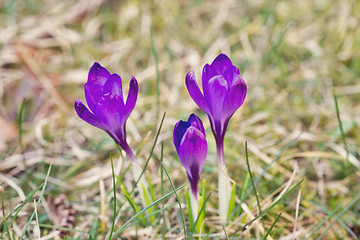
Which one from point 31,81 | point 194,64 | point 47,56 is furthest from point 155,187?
point 47,56

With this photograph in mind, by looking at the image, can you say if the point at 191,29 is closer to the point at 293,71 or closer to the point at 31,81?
the point at 293,71

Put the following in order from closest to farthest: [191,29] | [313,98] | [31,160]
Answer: [31,160], [313,98], [191,29]

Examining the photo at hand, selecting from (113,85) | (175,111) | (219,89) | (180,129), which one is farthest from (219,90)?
(175,111)

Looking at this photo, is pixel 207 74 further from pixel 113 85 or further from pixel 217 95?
pixel 113 85

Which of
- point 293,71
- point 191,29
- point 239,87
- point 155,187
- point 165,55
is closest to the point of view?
point 239,87

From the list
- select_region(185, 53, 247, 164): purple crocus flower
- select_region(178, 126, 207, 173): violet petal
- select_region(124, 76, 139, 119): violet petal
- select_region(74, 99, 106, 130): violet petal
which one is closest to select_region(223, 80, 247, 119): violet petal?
select_region(185, 53, 247, 164): purple crocus flower

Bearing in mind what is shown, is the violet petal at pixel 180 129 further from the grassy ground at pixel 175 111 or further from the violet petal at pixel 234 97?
the grassy ground at pixel 175 111
